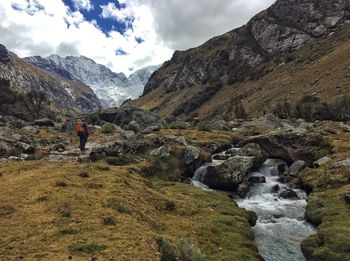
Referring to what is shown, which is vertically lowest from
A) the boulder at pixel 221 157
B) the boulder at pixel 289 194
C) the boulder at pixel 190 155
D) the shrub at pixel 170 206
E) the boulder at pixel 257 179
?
the boulder at pixel 289 194

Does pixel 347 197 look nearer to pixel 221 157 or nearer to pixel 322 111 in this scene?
pixel 221 157

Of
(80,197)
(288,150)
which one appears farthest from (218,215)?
(288,150)

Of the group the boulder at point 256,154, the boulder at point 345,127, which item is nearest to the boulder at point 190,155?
the boulder at point 256,154

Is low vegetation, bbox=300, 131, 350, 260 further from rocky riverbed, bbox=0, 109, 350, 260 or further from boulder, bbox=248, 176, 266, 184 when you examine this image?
boulder, bbox=248, 176, 266, 184

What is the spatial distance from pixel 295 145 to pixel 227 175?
15.8 meters

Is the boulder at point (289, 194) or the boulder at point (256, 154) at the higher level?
the boulder at point (256, 154)

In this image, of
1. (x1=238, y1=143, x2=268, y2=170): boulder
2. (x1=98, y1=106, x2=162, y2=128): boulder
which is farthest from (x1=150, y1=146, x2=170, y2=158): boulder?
(x1=98, y1=106, x2=162, y2=128): boulder

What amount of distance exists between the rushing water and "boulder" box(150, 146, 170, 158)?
499cm

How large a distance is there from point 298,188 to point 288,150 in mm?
12188

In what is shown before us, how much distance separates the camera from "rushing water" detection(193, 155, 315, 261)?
32188mm

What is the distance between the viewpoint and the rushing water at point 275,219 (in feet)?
106

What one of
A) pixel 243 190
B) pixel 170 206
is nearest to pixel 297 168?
pixel 243 190

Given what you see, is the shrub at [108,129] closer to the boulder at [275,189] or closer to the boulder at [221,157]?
the boulder at [221,157]

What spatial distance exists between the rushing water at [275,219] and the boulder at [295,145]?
457 centimetres
